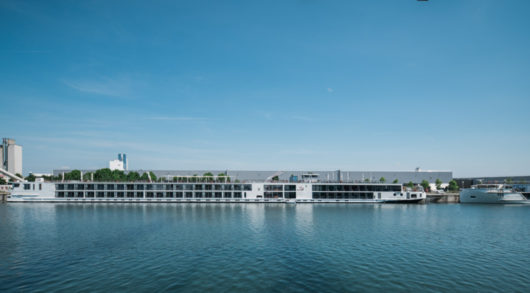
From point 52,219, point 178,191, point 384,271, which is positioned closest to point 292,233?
point 384,271

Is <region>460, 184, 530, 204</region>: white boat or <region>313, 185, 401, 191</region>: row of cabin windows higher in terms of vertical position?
A: <region>313, 185, 401, 191</region>: row of cabin windows

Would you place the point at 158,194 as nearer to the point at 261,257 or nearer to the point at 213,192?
the point at 213,192

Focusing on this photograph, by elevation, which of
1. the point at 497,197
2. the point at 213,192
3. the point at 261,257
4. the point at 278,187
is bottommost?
the point at 497,197

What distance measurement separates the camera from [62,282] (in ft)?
87.3

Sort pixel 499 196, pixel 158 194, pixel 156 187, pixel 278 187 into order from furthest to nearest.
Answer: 1. pixel 499 196
2. pixel 278 187
3. pixel 156 187
4. pixel 158 194

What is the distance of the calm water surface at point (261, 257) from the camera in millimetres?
26609

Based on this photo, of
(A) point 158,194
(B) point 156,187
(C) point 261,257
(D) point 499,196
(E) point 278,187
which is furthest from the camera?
(D) point 499,196

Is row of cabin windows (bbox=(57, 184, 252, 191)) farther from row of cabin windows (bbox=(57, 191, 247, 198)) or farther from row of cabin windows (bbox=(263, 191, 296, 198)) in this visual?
row of cabin windows (bbox=(263, 191, 296, 198))

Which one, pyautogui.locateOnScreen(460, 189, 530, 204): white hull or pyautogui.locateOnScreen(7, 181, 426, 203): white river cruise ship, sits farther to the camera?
pyautogui.locateOnScreen(460, 189, 530, 204): white hull

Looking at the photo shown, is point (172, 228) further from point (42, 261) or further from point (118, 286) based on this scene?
point (118, 286)

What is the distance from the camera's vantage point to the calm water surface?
26609mm

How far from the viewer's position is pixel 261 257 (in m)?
34.8

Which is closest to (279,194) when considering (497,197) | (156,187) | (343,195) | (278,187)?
(278,187)

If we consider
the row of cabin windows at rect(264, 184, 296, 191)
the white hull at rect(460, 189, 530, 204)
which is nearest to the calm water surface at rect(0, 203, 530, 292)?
the row of cabin windows at rect(264, 184, 296, 191)
